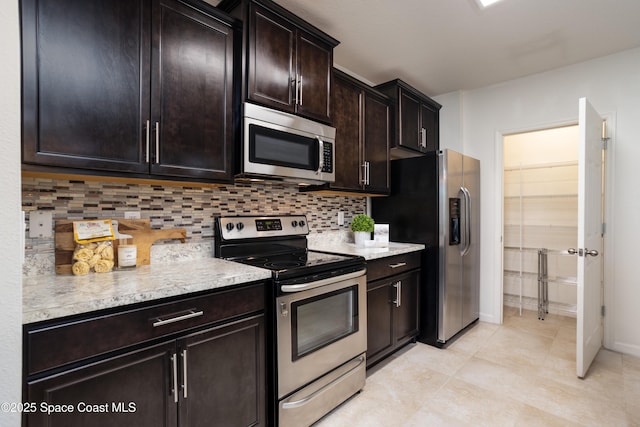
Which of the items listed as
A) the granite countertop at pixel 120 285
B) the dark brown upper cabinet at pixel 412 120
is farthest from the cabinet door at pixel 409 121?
the granite countertop at pixel 120 285

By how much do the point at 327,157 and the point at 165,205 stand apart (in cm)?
112

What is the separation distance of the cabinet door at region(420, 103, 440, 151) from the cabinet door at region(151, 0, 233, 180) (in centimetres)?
232

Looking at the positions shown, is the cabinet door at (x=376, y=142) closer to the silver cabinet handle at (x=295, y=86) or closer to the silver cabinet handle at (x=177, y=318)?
the silver cabinet handle at (x=295, y=86)

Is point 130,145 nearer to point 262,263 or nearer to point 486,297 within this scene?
point 262,263

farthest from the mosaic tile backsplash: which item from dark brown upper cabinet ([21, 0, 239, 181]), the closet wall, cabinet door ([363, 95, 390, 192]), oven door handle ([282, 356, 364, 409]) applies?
the closet wall

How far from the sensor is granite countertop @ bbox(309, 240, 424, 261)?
238 centimetres

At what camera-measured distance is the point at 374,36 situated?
8.02ft

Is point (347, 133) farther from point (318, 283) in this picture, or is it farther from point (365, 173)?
point (318, 283)

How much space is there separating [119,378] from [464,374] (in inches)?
89.6

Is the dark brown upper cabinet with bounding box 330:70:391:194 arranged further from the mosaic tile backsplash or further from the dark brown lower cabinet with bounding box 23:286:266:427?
the dark brown lower cabinet with bounding box 23:286:266:427

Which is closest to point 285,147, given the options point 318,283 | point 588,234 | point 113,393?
point 318,283

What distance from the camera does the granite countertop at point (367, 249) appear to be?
2.38m

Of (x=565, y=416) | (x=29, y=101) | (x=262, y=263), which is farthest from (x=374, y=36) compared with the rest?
(x=565, y=416)

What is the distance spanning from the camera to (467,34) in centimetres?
241
